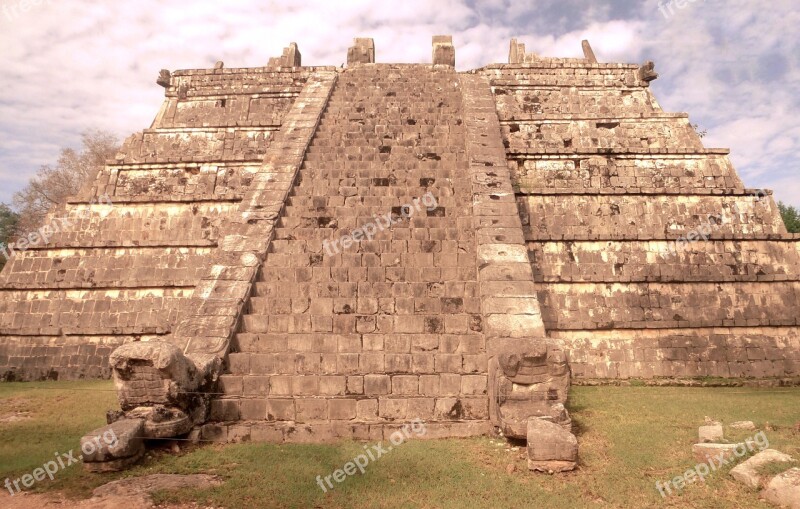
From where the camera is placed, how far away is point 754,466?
4.64 meters

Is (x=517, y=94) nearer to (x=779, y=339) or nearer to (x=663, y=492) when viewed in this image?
(x=779, y=339)

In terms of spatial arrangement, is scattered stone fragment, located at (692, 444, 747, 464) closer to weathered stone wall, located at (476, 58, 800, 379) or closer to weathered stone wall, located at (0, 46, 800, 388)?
weathered stone wall, located at (0, 46, 800, 388)

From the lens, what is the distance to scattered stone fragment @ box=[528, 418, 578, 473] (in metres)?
5.03

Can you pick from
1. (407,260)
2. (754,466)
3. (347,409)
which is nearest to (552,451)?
(754,466)

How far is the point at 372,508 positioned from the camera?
4.34m

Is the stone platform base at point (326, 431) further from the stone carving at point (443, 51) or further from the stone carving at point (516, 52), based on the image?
the stone carving at point (516, 52)

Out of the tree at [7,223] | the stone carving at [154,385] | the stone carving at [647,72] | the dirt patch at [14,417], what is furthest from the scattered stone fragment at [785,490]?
the tree at [7,223]

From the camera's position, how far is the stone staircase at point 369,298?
254 inches

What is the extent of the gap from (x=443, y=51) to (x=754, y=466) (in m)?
16.1

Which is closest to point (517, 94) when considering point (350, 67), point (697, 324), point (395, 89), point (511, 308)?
point (395, 89)

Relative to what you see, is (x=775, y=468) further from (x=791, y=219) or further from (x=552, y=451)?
(x=791, y=219)

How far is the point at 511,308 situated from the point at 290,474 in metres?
4.12

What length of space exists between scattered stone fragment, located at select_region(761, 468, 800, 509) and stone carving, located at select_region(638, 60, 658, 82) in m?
14.6

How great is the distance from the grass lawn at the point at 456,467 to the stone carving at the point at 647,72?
11.9 meters
